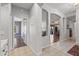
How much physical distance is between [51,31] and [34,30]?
0.32m

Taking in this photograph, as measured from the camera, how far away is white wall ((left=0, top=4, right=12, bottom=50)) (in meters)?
1.90

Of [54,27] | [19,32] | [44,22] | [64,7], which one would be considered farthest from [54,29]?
[19,32]

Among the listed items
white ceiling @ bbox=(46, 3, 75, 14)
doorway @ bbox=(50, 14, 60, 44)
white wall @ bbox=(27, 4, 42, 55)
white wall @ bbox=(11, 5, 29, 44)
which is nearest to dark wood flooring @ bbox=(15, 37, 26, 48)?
white wall @ bbox=(27, 4, 42, 55)

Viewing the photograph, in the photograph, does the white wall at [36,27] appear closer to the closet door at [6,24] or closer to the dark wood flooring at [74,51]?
the closet door at [6,24]

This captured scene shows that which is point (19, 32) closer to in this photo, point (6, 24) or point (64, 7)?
point (6, 24)

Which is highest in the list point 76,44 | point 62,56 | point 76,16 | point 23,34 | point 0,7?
point 0,7

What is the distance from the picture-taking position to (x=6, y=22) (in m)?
1.90

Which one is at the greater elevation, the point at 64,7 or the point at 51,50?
the point at 64,7

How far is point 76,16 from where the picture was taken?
1965 mm

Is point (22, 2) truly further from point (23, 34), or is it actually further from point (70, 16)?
point (70, 16)

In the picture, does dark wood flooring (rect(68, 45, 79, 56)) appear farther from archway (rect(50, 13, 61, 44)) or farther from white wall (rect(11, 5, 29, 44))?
white wall (rect(11, 5, 29, 44))

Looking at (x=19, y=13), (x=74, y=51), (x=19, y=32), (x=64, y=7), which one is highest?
(x=64, y=7)

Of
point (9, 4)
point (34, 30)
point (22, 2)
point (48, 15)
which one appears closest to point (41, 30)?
point (34, 30)

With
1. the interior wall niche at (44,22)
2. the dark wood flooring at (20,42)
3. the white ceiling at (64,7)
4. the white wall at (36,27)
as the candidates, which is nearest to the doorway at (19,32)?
the dark wood flooring at (20,42)
